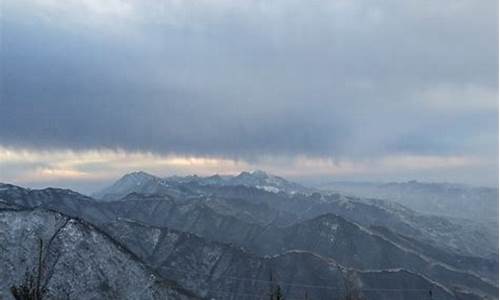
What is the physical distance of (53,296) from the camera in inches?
7608

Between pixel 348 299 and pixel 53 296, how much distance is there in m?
175

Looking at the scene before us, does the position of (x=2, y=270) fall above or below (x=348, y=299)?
below

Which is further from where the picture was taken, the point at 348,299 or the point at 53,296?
the point at 53,296

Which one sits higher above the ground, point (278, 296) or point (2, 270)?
point (278, 296)

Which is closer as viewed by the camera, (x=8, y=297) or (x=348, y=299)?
(x=348, y=299)

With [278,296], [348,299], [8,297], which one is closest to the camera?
[278,296]

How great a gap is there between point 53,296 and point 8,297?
1463cm

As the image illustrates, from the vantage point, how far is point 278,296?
27406 mm

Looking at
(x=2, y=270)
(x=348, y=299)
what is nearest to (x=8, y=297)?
(x=2, y=270)

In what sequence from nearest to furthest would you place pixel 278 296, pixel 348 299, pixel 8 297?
→ 1. pixel 278 296
2. pixel 348 299
3. pixel 8 297

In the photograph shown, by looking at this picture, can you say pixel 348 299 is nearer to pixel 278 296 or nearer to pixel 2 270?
pixel 278 296

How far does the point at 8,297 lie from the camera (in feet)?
629

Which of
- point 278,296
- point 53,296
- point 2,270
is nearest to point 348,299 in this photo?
point 278,296

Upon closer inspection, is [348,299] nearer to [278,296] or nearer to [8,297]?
[278,296]
